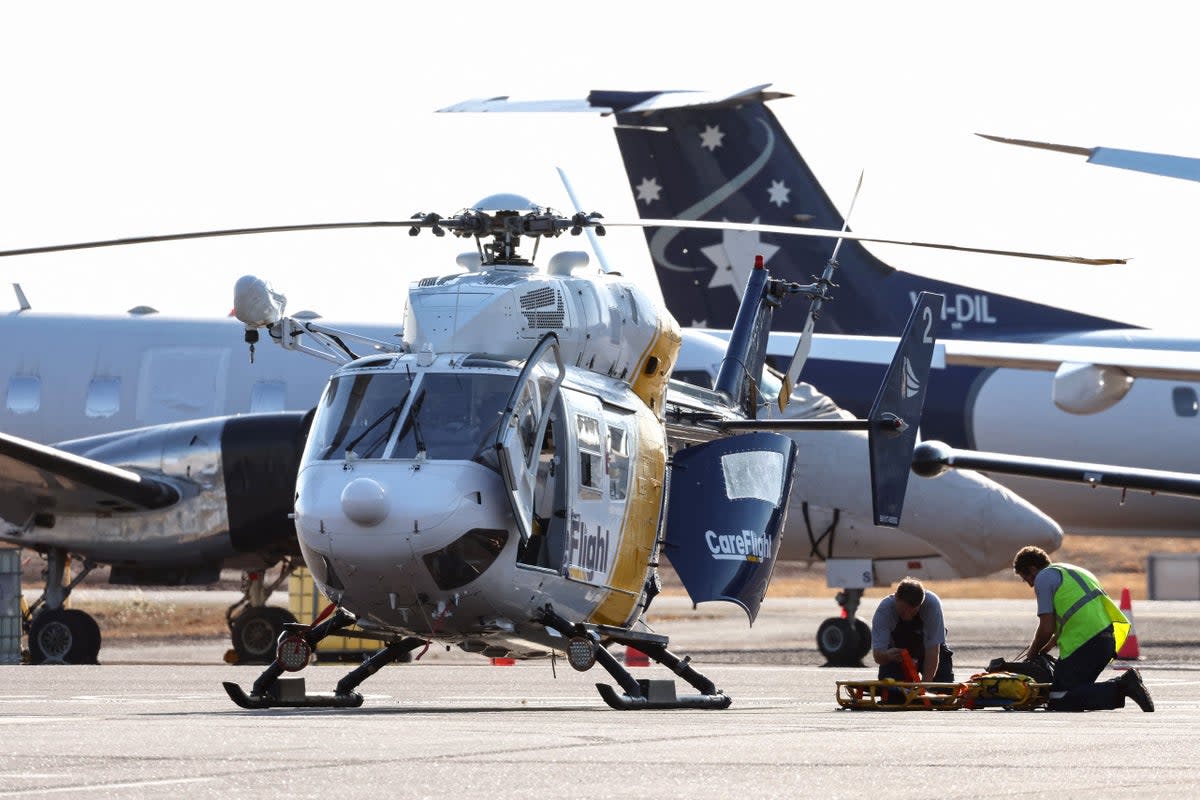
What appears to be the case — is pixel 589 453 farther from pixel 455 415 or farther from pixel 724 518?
pixel 724 518

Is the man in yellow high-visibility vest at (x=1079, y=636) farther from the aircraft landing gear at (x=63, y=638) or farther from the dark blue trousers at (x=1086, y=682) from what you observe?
the aircraft landing gear at (x=63, y=638)

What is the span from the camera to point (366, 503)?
1141 centimetres

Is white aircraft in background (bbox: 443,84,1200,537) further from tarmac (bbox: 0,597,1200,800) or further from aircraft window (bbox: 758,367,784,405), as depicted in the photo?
tarmac (bbox: 0,597,1200,800)

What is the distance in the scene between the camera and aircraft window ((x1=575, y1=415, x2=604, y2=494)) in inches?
494

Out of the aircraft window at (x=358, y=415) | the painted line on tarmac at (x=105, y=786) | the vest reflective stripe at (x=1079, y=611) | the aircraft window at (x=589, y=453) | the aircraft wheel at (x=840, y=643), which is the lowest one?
the aircraft wheel at (x=840, y=643)

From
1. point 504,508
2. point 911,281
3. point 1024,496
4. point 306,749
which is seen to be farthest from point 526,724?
point 911,281

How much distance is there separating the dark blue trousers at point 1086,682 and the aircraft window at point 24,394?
54.9 ft

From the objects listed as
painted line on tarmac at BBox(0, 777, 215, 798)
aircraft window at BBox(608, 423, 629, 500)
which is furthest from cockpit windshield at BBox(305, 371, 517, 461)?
painted line on tarmac at BBox(0, 777, 215, 798)

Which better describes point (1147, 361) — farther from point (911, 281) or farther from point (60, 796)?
point (60, 796)

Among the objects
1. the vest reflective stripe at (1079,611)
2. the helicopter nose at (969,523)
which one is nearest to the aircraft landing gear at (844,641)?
the helicopter nose at (969,523)

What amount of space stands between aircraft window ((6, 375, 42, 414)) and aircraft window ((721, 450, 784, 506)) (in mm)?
14739

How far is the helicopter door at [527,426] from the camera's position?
1173 centimetres

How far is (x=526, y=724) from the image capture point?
35.8 ft

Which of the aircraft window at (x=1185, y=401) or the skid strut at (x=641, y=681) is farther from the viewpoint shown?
the aircraft window at (x=1185, y=401)
